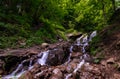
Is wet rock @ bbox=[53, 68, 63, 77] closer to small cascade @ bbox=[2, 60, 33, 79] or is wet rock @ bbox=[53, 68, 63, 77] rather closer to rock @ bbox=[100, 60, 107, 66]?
small cascade @ bbox=[2, 60, 33, 79]

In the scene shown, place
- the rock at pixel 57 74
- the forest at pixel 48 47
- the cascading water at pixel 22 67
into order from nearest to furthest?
the rock at pixel 57 74 < the forest at pixel 48 47 < the cascading water at pixel 22 67

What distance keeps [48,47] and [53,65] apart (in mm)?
3944

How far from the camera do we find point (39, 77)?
1125 cm

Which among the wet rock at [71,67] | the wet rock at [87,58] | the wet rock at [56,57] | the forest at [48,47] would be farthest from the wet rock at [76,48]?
the wet rock at [71,67]

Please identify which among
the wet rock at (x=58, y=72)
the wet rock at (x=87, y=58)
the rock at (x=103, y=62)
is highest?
the wet rock at (x=58, y=72)

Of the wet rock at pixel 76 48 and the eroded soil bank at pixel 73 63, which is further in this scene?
the wet rock at pixel 76 48

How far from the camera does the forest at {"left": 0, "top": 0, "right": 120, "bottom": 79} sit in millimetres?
11633

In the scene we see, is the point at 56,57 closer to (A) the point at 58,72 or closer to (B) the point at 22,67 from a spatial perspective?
(B) the point at 22,67

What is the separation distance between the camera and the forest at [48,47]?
458 inches

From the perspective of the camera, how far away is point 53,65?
13172 millimetres

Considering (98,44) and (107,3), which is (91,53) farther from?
(107,3)

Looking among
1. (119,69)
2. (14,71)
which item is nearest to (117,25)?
(119,69)

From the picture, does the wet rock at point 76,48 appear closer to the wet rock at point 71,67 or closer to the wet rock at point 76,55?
the wet rock at point 76,55

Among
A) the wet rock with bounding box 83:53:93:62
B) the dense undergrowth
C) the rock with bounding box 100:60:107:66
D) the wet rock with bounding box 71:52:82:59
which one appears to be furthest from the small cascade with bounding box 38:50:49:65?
the dense undergrowth
